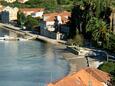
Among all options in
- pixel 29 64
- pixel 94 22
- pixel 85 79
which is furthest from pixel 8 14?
pixel 85 79

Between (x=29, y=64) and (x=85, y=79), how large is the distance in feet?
40.2

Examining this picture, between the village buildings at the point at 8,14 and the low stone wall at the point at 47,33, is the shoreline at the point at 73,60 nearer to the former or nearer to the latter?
the low stone wall at the point at 47,33

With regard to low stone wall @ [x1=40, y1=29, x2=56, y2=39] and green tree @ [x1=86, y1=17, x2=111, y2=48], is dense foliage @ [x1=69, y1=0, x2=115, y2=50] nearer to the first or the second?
green tree @ [x1=86, y1=17, x2=111, y2=48]

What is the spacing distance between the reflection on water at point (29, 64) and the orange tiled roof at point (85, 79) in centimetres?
473

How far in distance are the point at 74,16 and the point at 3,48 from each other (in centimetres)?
726

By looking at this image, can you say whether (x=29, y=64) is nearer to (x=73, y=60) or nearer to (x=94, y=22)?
(x=73, y=60)

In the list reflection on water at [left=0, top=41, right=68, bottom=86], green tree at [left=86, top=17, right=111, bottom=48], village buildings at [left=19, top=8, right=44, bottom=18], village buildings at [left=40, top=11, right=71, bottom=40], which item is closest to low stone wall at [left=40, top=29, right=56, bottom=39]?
village buildings at [left=40, top=11, right=71, bottom=40]

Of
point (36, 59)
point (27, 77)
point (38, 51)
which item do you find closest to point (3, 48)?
point (38, 51)

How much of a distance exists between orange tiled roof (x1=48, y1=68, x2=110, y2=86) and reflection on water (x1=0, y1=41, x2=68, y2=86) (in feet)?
15.5

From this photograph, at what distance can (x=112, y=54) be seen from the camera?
4106 cm

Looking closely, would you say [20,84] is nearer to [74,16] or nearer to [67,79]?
[67,79]

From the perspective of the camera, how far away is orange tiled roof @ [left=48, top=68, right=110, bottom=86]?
25.7 metres

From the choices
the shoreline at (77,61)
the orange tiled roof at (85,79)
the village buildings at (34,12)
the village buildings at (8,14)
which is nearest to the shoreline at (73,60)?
the shoreline at (77,61)

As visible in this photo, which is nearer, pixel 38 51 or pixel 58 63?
pixel 58 63
